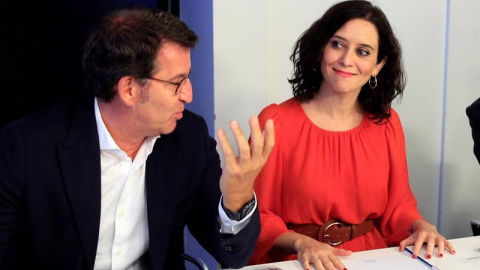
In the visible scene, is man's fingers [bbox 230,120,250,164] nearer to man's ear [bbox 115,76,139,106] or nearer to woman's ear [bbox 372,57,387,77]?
man's ear [bbox 115,76,139,106]

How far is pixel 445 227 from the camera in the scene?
304cm

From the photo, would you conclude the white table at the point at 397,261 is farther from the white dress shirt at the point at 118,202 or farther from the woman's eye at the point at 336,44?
the woman's eye at the point at 336,44

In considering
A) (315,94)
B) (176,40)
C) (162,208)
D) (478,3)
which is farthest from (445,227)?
(176,40)

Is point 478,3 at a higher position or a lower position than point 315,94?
higher

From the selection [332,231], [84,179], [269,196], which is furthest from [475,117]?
[84,179]

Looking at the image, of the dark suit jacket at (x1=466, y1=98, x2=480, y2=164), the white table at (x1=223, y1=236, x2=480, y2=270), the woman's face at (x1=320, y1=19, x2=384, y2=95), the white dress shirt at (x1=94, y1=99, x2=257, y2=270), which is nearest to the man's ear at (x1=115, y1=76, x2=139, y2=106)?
the white dress shirt at (x1=94, y1=99, x2=257, y2=270)

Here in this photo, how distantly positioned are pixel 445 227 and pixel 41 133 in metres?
2.49

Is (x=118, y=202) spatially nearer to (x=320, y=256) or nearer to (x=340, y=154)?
(x=320, y=256)

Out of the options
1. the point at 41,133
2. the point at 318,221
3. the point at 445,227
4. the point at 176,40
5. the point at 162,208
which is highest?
the point at 176,40

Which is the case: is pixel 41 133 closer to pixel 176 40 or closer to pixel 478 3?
pixel 176 40

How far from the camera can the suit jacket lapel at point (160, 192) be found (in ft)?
4.89

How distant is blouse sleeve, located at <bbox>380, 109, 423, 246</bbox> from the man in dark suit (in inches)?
31.0

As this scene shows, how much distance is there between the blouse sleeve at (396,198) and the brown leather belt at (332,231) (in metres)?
0.14

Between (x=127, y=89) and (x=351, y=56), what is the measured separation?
37.1 inches
